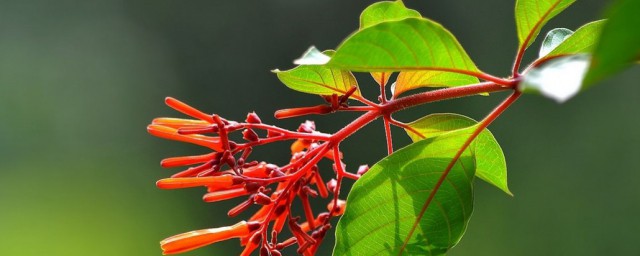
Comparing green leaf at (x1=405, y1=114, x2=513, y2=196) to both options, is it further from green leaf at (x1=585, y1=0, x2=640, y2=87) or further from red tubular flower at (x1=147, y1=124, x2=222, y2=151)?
green leaf at (x1=585, y1=0, x2=640, y2=87)

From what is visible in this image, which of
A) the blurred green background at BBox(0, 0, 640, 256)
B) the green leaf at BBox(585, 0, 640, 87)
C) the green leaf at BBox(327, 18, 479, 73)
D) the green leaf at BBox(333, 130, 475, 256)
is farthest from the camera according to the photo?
the blurred green background at BBox(0, 0, 640, 256)

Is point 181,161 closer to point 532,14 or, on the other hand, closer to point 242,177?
point 242,177

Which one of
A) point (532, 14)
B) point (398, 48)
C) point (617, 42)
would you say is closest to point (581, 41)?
point (532, 14)

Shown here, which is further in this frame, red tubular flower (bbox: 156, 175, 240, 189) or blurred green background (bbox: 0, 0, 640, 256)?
blurred green background (bbox: 0, 0, 640, 256)

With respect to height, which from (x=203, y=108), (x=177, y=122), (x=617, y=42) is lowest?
(x=617, y=42)

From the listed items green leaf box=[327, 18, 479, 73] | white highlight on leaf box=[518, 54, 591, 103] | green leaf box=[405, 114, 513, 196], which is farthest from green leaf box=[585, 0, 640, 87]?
green leaf box=[405, 114, 513, 196]

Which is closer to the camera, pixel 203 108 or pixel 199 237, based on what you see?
pixel 199 237
